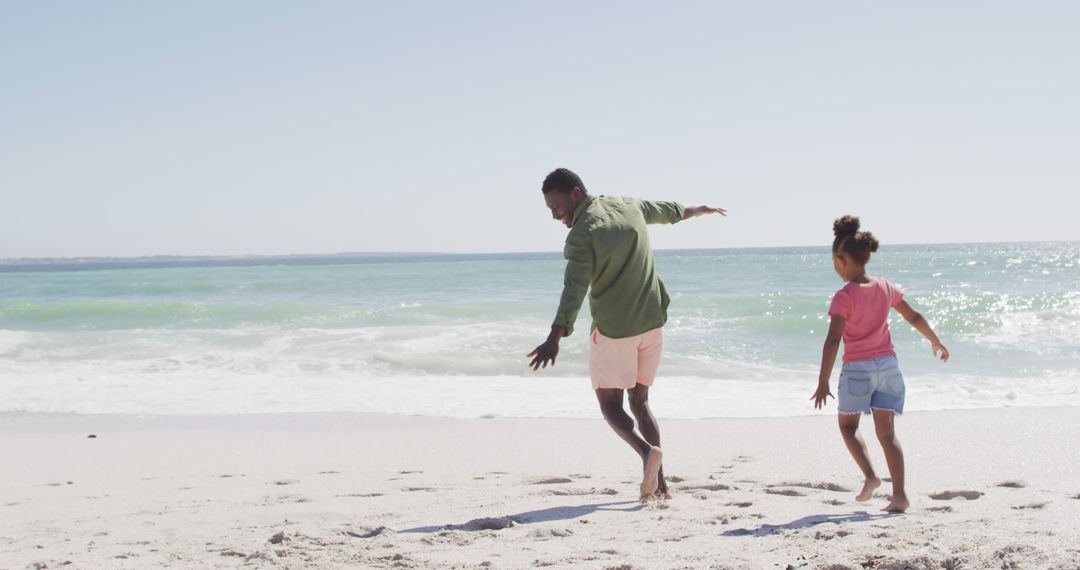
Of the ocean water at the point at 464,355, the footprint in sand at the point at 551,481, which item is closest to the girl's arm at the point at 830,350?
the footprint in sand at the point at 551,481

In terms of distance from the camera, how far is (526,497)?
182 inches

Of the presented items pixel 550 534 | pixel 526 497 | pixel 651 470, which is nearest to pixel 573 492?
pixel 526 497

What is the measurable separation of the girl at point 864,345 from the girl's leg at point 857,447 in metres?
0.07

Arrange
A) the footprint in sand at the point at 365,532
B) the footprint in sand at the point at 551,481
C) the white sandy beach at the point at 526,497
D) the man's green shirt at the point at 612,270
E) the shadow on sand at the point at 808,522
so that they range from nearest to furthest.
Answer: the white sandy beach at the point at 526,497
the shadow on sand at the point at 808,522
the footprint in sand at the point at 365,532
the man's green shirt at the point at 612,270
the footprint in sand at the point at 551,481

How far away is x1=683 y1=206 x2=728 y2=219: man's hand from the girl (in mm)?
943

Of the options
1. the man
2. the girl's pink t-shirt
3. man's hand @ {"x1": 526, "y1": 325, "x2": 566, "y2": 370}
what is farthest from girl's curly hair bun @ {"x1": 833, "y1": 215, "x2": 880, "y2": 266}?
man's hand @ {"x1": 526, "y1": 325, "x2": 566, "y2": 370}

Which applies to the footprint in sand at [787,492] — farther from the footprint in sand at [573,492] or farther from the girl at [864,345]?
the footprint in sand at [573,492]

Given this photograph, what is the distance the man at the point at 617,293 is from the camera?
4.10m

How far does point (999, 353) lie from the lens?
12422 millimetres

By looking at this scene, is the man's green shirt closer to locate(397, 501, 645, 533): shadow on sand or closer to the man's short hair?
the man's short hair

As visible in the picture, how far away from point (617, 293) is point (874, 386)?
1.17 meters

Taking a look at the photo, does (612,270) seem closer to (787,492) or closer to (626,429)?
(626,429)

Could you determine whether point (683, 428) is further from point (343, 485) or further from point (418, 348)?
point (418, 348)

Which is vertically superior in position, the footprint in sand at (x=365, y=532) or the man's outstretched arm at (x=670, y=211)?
the man's outstretched arm at (x=670, y=211)
